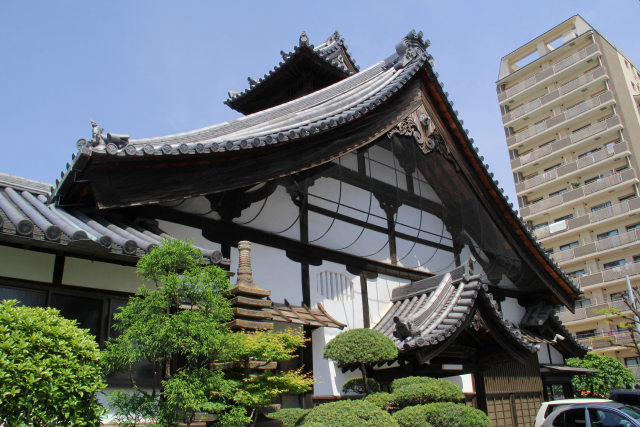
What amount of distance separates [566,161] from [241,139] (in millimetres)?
48400

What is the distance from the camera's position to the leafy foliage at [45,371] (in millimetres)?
4488

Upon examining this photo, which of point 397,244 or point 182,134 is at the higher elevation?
point 182,134

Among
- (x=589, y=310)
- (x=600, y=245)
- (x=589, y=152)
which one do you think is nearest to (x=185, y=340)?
(x=589, y=310)

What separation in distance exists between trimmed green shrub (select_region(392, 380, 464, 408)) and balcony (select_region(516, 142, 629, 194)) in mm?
43885

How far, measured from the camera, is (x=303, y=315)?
33.6 ft

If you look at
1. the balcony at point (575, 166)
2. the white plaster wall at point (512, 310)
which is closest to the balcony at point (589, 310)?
the balcony at point (575, 166)

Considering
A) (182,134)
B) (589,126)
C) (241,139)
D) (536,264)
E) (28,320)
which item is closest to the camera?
(28,320)

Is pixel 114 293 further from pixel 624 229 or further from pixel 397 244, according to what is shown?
pixel 624 229

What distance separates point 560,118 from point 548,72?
516cm

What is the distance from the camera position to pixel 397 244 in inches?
534

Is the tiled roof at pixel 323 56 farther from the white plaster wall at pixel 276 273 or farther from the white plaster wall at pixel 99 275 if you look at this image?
the white plaster wall at pixel 99 275

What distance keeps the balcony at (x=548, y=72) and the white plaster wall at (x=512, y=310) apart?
4076 centimetres

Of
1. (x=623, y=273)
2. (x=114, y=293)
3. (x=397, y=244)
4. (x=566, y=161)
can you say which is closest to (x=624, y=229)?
(x=623, y=273)

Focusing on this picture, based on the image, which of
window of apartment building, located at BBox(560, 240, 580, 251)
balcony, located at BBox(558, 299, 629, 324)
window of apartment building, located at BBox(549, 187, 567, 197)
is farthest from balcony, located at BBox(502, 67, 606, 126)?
balcony, located at BBox(558, 299, 629, 324)
